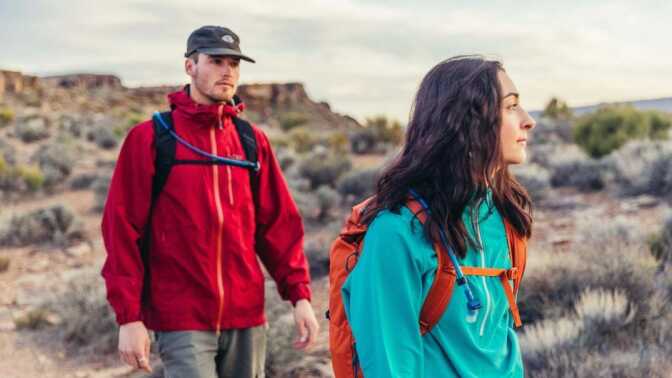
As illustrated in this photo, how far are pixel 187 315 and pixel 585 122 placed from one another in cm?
1814

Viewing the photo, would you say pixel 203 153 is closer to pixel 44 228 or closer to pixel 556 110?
pixel 44 228

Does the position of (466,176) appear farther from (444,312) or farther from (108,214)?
(108,214)

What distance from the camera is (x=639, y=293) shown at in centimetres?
585

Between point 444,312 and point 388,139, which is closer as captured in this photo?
point 444,312

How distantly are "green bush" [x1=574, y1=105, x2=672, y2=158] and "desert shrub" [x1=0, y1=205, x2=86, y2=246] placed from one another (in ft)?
38.1

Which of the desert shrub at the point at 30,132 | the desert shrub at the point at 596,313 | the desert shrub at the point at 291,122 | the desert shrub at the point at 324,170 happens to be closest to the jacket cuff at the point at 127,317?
the desert shrub at the point at 596,313

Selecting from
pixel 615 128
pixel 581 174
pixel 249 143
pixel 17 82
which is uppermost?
pixel 17 82

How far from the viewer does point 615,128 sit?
1903cm

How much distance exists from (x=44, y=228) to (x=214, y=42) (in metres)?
9.42

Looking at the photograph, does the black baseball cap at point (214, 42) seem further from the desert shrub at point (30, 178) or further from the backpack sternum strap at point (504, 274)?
the desert shrub at point (30, 178)

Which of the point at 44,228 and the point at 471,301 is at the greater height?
the point at 471,301

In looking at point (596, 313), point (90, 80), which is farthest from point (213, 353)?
point (90, 80)

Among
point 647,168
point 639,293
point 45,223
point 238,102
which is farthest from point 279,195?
point 647,168

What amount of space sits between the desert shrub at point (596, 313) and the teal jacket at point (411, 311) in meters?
2.96
